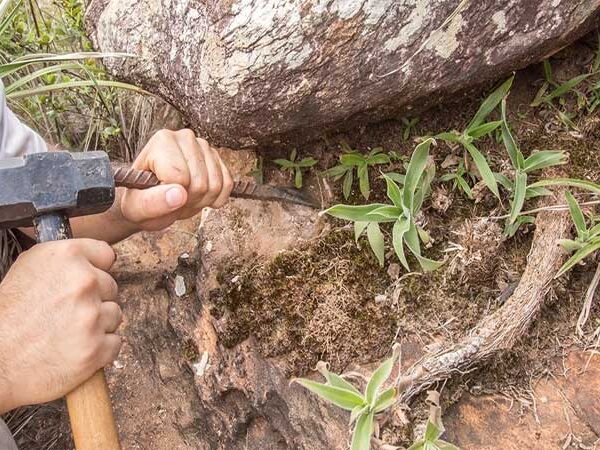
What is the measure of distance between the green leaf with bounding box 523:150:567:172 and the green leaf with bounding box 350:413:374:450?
756 millimetres

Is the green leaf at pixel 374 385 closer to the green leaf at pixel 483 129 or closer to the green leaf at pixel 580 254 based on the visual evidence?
the green leaf at pixel 580 254

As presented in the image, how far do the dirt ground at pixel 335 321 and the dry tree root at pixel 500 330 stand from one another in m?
0.05

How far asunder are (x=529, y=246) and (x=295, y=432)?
79 centimetres

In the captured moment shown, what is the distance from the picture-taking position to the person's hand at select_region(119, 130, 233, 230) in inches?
67.6

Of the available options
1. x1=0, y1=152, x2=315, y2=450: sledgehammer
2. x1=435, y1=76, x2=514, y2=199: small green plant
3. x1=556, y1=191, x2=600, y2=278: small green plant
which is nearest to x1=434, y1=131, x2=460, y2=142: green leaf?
x1=435, y1=76, x2=514, y2=199: small green plant

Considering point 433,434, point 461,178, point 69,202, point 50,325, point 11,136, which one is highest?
point 11,136

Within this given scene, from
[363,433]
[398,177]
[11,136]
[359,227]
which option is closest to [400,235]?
[359,227]

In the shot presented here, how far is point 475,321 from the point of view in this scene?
67.5 inches

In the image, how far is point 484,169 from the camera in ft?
5.80

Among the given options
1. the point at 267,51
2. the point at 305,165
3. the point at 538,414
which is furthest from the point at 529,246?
the point at 267,51

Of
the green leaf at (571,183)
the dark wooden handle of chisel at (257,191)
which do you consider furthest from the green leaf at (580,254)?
the dark wooden handle of chisel at (257,191)

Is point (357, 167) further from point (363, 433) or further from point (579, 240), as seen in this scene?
point (363, 433)

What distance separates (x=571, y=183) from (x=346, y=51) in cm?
64

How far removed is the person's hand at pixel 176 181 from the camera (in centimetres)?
172
